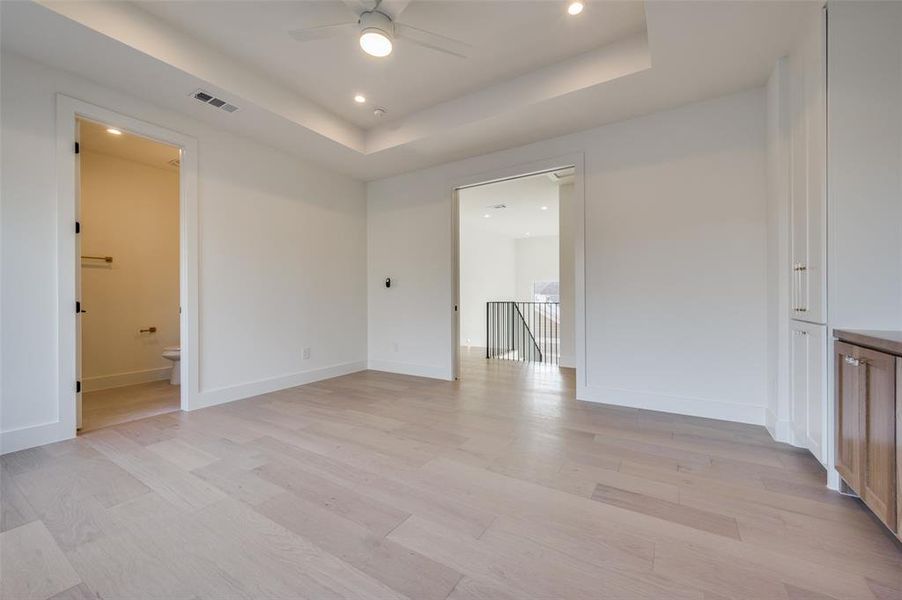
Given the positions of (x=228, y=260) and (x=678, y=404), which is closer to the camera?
(x=678, y=404)

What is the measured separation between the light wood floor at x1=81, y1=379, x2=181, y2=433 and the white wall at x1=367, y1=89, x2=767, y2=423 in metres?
4.21

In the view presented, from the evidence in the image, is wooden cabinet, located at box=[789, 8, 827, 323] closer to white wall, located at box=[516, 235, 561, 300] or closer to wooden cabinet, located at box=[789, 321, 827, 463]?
wooden cabinet, located at box=[789, 321, 827, 463]

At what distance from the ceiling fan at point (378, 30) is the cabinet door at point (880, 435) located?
2752 millimetres

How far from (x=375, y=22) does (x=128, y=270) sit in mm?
4481

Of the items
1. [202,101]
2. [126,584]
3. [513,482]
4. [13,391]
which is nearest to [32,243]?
[13,391]

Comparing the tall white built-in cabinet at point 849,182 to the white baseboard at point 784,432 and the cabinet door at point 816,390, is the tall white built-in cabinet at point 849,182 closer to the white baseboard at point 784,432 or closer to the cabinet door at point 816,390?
the cabinet door at point 816,390

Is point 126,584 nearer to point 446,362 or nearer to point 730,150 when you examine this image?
point 446,362

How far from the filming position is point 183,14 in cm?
246

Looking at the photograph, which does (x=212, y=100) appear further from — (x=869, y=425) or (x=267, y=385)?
(x=869, y=425)

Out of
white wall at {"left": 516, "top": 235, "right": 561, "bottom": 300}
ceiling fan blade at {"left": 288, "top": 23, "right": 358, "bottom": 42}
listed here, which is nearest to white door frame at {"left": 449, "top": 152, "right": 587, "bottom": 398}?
ceiling fan blade at {"left": 288, "top": 23, "right": 358, "bottom": 42}

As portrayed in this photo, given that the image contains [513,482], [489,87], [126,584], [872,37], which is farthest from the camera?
[489,87]

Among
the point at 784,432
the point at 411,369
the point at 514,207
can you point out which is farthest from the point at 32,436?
the point at 514,207

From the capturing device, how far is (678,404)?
3182 mm

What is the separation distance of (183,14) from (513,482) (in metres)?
3.75
